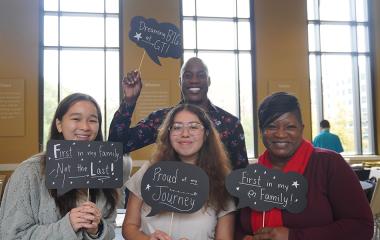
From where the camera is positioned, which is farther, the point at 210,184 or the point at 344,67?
the point at 344,67

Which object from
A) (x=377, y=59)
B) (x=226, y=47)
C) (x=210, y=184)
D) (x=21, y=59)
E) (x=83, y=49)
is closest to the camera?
(x=210, y=184)

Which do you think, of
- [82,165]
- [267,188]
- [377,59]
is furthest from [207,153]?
[377,59]

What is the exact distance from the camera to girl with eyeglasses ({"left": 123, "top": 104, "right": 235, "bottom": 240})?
156 cm

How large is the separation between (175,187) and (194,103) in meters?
0.82

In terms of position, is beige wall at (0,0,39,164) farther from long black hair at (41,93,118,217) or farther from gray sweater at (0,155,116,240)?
gray sweater at (0,155,116,240)

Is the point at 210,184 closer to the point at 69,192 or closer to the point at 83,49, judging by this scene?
the point at 69,192

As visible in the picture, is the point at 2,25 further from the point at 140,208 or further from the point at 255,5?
the point at 140,208

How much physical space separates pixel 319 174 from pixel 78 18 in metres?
6.57

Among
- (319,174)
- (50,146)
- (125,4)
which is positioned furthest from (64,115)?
(125,4)

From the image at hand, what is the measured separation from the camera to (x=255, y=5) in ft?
24.4

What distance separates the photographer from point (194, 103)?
223 cm

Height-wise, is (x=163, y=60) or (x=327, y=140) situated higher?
(x=163, y=60)

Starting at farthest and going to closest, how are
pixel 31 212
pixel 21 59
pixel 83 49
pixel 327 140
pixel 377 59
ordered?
1. pixel 377 59
2. pixel 83 49
3. pixel 327 140
4. pixel 21 59
5. pixel 31 212

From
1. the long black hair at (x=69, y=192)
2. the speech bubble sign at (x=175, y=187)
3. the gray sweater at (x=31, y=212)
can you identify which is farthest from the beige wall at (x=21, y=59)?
the speech bubble sign at (x=175, y=187)
